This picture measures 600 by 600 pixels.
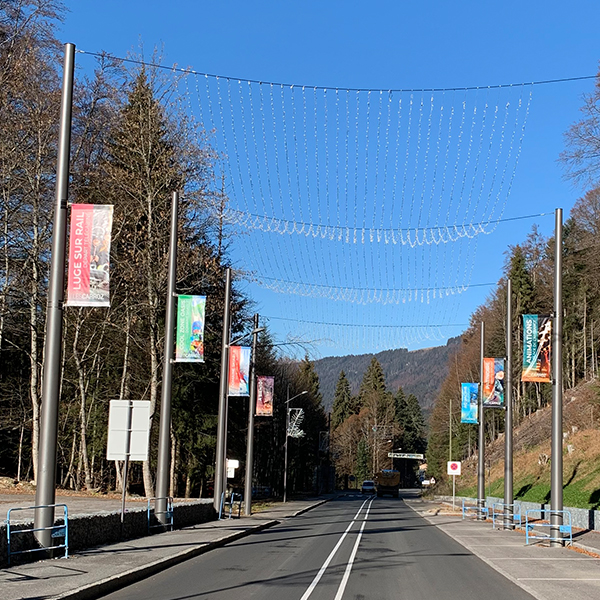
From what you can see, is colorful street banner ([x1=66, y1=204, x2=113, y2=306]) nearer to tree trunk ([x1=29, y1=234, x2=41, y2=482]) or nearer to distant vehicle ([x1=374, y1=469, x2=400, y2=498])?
tree trunk ([x1=29, y1=234, x2=41, y2=482])

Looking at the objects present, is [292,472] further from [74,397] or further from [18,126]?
[18,126]

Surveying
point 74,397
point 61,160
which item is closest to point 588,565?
point 61,160

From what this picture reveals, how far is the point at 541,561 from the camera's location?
19250mm

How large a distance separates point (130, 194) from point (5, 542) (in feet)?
86.6

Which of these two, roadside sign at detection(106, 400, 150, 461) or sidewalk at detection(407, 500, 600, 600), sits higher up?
roadside sign at detection(106, 400, 150, 461)

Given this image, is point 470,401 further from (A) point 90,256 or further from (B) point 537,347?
(A) point 90,256

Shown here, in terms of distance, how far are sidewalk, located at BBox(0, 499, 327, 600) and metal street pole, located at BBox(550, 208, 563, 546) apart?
942cm

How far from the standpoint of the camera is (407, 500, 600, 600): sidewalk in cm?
1423

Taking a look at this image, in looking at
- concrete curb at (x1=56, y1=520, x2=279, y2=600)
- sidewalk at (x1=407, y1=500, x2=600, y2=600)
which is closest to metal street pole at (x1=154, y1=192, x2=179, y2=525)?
concrete curb at (x1=56, y1=520, x2=279, y2=600)

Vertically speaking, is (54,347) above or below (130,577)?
above

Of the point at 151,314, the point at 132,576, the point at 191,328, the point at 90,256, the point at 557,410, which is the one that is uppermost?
the point at 151,314

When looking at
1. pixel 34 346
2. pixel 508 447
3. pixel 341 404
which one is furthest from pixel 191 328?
pixel 341 404

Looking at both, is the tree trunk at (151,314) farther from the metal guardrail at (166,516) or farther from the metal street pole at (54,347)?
the metal street pole at (54,347)

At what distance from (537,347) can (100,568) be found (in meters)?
15.6
